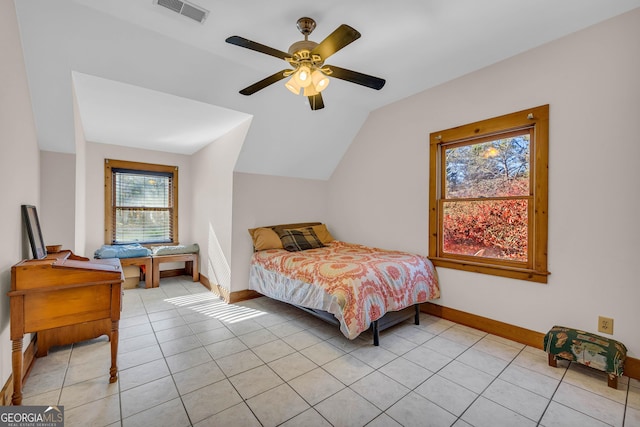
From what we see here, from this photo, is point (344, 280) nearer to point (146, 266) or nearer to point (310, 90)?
point (310, 90)

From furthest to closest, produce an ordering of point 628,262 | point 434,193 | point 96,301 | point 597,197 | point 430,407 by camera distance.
→ point 434,193 → point 597,197 → point 628,262 → point 96,301 → point 430,407

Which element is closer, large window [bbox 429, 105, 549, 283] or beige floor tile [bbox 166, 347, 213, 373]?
beige floor tile [bbox 166, 347, 213, 373]

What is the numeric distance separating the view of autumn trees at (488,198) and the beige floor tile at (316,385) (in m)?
1.95

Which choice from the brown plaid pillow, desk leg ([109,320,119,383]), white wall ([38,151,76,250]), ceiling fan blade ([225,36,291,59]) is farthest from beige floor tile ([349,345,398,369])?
white wall ([38,151,76,250])

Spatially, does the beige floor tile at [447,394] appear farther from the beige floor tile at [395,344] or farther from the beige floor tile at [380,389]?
the beige floor tile at [395,344]

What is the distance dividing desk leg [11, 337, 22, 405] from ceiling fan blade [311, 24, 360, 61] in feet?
8.31

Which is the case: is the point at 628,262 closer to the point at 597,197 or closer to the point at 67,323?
the point at 597,197

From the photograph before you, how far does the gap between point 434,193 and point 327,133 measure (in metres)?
1.70

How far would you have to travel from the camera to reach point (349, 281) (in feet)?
7.93

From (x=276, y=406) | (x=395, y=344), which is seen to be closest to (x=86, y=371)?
(x=276, y=406)

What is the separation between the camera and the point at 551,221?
8.01 feet

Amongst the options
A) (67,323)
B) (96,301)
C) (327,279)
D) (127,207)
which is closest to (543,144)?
(327,279)

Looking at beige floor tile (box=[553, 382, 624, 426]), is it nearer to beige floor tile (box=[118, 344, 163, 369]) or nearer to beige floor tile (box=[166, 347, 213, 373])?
beige floor tile (box=[166, 347, 213, 373])

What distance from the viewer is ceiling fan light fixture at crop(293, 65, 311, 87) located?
2.02 m
